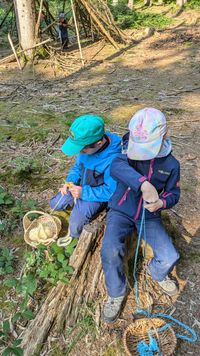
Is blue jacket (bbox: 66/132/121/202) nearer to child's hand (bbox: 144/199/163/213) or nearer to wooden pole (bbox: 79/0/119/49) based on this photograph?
child's hand (bbox: 144/199/163/213)

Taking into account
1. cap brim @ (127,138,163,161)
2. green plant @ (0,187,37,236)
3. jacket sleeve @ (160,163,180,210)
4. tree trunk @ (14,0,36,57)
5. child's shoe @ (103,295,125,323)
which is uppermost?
tree trunk @ (14,0,36,57)

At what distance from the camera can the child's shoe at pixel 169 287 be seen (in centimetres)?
276

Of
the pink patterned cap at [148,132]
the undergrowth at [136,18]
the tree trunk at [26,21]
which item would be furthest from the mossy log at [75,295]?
the undergrowth at [136,18]

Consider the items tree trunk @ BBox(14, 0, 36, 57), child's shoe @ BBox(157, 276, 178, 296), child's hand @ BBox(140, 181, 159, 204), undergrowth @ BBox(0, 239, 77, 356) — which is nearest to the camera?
child's hand @ BBox(140, 181, 159, 204)

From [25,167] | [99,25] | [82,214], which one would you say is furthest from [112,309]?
[99,25]

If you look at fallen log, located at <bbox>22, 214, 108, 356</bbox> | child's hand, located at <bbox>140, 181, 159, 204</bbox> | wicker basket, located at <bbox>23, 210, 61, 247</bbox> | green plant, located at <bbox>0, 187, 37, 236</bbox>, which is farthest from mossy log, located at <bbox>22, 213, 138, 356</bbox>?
green plant, located at <bbox>0, 187, 37, 236</bbox>

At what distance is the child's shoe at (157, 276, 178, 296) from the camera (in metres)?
2.76

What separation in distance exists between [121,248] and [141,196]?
0.38 meters

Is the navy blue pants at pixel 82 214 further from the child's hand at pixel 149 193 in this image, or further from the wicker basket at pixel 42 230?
the child's hand at pixel 149 193

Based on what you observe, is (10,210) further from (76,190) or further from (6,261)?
(76,190)

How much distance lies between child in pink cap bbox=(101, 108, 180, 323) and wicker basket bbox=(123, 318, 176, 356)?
0.18 metres

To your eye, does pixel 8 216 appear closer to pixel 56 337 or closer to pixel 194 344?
pixel 56 337

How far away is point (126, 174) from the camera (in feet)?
7.98

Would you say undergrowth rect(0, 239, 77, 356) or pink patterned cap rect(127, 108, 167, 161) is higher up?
pink patterned cap rect(127, 108, 167, 161)
